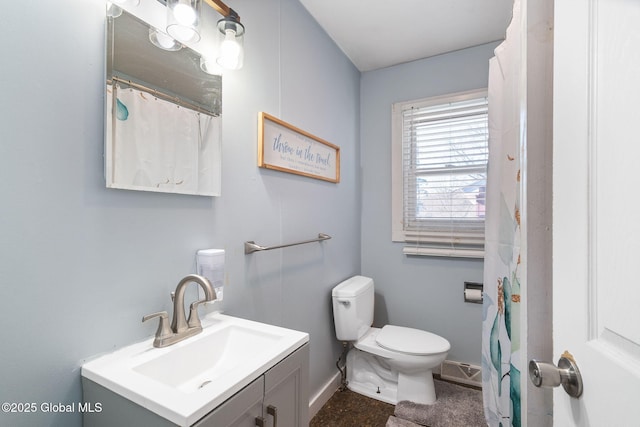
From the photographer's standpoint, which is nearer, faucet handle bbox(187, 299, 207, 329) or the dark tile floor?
faucet handle bbox(187, 299, 207, 329)

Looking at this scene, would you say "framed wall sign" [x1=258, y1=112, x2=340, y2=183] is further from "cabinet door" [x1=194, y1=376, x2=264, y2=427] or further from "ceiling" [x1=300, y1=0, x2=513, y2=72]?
"cabinet door" [x1=194, y1=376, x2=264, y2=427]

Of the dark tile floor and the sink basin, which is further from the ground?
the sink basin

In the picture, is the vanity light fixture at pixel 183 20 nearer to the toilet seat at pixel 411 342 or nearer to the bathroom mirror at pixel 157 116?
the bathroom mirror at pixel 157 116

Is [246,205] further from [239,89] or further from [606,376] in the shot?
[606,376]

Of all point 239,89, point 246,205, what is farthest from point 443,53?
point 246,205

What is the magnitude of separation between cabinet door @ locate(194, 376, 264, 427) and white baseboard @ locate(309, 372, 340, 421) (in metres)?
1.11

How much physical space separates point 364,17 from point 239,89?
1081mm

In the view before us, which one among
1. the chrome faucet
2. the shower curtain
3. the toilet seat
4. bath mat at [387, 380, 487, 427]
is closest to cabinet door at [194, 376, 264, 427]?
the chrome faucet

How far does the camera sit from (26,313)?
68 cm

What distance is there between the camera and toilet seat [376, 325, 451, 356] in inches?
68.4

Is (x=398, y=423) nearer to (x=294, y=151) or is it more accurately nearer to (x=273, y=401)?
(x=273, y=401)

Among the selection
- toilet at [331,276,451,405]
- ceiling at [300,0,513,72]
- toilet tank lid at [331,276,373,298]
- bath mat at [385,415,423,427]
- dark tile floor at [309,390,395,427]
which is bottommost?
dark tile floor at [309,390,395,427]

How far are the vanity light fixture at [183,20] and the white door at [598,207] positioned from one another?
1019mm

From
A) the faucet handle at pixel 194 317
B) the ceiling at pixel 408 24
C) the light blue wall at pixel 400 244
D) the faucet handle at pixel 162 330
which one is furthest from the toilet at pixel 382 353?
the ceiling at pixel 408 24
